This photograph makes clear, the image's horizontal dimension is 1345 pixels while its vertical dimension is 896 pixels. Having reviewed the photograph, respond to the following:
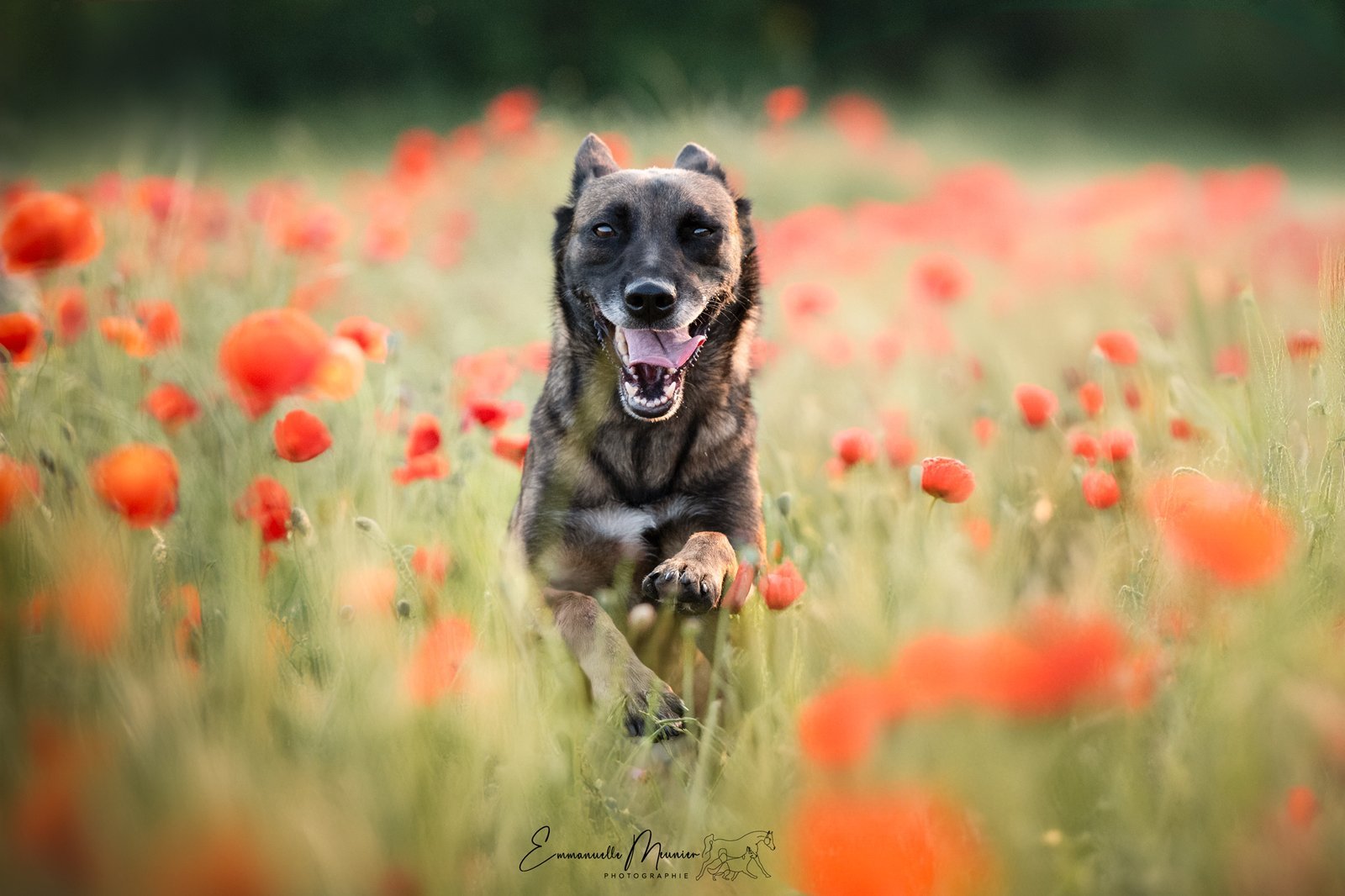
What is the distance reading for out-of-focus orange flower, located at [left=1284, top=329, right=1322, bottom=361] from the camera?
2295mm

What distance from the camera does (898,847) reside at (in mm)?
1186

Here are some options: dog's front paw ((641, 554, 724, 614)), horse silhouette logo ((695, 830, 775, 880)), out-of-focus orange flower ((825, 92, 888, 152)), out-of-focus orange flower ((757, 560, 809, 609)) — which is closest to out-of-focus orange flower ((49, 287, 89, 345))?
dog's front paw ((641, 554, 724, 614))

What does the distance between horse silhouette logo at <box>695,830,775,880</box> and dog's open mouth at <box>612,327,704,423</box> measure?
1.40 metres

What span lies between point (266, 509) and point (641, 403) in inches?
42.2

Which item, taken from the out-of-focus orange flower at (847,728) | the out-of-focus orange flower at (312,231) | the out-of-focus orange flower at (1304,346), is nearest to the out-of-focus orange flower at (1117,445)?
the out-of-focus orange flower at (1304,346)

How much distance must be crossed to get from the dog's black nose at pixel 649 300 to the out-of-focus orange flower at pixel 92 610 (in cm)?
166

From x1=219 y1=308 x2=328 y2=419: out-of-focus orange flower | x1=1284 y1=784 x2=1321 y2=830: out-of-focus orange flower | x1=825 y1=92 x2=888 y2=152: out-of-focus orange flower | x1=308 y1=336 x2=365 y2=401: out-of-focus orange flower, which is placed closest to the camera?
x1=1284 y1=784 x2=1321 y2=830: out-of-focus orange flower

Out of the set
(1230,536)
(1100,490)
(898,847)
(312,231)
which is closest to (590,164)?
(312,231)

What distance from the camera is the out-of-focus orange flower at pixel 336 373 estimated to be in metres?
1.95

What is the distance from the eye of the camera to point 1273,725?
4.56ft

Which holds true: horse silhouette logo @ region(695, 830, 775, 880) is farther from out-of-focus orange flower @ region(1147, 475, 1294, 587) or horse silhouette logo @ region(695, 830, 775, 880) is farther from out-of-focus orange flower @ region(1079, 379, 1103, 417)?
out-of-focus orange flower @ region(1079, 379, 1103, 417)

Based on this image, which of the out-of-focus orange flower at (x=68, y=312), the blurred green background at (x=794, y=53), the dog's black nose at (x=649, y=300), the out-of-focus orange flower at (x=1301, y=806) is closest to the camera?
the out-of-focus orange flower at (x=1301, y=806)

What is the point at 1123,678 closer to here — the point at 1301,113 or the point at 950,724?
the point at 950,724

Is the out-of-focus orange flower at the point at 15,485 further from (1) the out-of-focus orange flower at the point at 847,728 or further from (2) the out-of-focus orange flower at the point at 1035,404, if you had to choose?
(2) the out-of-focus orange flower at the point at 1035,404
